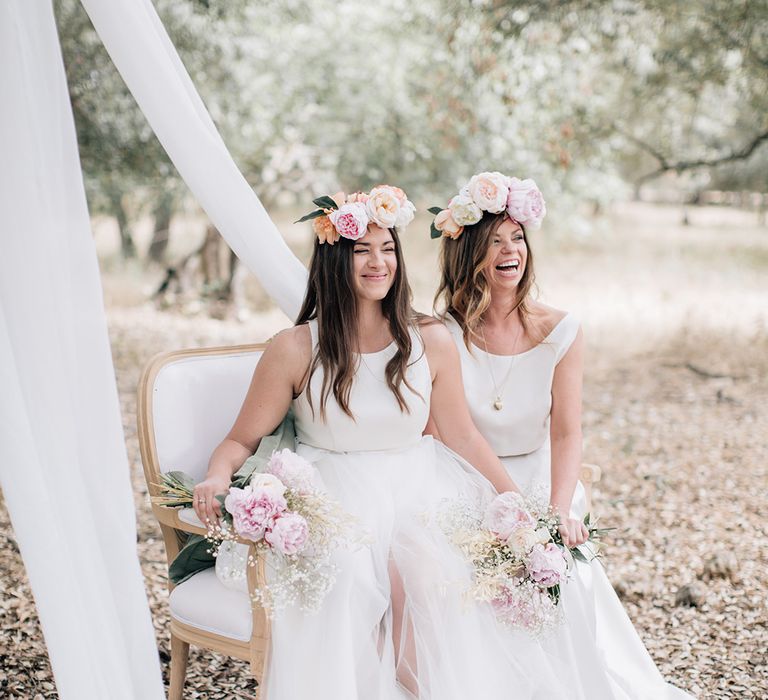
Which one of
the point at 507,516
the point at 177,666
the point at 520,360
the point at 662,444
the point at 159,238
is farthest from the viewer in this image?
the point at 159,238

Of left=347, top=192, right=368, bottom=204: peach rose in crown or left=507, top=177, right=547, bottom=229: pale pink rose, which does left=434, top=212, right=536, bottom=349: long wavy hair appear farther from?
A: left=347, top=192, right=368, bottom=204: peach rose in crown

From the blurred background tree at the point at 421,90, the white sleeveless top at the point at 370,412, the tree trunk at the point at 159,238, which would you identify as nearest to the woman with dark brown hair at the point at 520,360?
the white sleeveless top at the point at 370,412

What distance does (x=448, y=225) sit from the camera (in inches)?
124

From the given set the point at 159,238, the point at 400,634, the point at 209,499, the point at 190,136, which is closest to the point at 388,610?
the point at 400,634

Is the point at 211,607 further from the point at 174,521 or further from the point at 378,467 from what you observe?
the point at 378,467

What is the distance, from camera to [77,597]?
2029 millimetres

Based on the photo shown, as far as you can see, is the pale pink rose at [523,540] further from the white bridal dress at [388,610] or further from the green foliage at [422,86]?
the green foliage at [422,86]

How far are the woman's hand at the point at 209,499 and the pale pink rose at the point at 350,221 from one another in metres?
0.83

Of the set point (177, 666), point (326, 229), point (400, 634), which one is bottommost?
point (177, 666)

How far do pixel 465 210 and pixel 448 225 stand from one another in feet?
0.34

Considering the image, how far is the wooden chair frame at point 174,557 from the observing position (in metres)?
2.48

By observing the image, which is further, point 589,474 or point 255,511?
point 589,474

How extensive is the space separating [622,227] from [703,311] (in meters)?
6.97

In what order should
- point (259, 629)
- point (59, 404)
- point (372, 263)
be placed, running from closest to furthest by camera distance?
point (59, 404), point (259, 629), point (372, 263)
